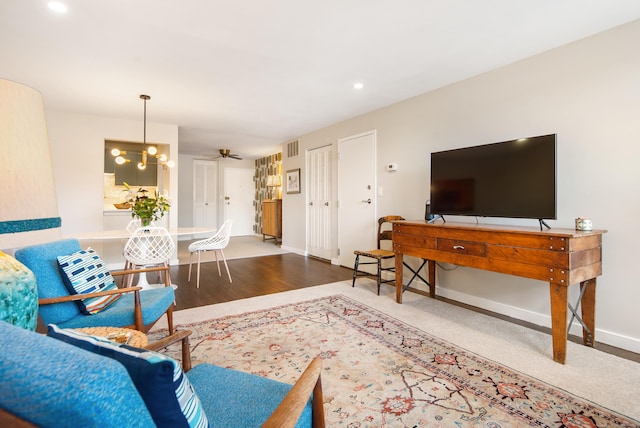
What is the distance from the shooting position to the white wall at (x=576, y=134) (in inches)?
87.1

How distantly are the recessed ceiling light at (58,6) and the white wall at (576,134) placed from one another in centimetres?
341

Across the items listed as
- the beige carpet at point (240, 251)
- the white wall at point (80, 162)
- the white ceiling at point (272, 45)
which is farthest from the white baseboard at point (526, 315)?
the white wall at point (80, 162)

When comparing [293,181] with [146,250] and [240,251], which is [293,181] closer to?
[240,251]

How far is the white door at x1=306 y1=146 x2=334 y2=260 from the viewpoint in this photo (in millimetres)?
5340

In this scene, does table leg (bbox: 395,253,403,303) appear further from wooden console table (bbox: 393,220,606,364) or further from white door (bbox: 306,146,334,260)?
white door (bbox: 306,146,334,260)

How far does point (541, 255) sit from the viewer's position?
2072mm

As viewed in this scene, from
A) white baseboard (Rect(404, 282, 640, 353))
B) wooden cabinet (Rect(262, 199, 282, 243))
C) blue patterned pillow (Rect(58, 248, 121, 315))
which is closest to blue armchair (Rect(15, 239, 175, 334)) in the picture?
blue patterned pillow (Rect(58, 248, 121, 315))

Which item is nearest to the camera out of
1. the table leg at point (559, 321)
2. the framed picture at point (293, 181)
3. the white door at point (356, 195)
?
the table leg at point (559, 321)

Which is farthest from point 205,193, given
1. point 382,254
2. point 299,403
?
point 299,403

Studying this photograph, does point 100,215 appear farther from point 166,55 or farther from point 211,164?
point 211,164

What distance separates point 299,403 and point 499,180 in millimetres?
2539

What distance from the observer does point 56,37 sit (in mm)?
2410

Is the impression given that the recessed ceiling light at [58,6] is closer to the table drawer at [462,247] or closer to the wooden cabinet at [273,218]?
the table drawer at [462,247]

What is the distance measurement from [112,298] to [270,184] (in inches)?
245
